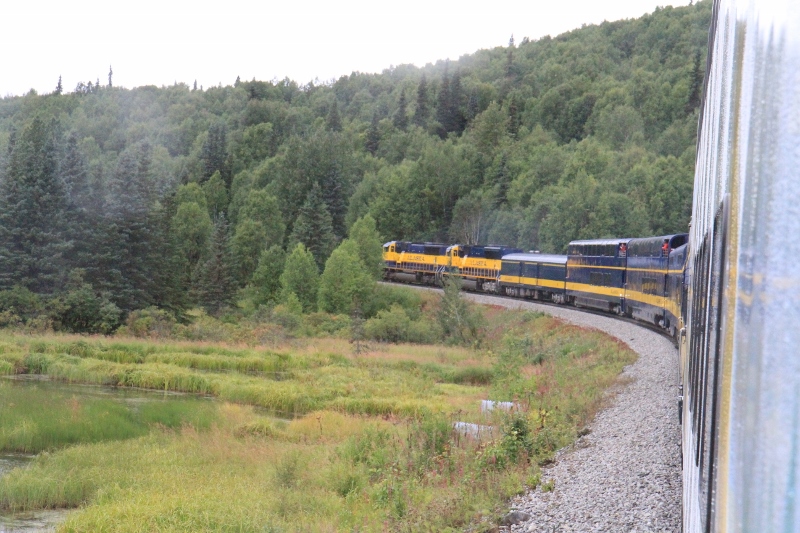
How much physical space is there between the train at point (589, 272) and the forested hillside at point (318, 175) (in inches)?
408

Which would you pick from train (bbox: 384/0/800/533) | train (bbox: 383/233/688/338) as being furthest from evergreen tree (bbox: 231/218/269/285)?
train (bbox: 384/0/800/533)

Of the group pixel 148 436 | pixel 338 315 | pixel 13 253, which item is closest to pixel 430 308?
pixel 338 315

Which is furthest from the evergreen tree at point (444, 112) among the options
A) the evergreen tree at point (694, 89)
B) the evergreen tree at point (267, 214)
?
the evergreen tree at point (267, 214)

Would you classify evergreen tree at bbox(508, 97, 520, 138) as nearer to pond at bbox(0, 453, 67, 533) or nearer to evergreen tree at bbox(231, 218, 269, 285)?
evergreen tree at bbox(231, 218, 269, 285)

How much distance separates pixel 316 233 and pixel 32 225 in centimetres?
3985

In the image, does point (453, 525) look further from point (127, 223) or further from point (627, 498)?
point (127, 223)

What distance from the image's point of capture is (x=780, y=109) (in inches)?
57.3

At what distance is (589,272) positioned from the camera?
40438 millimetres

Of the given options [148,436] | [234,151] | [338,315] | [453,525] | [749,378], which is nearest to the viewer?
[749,378]

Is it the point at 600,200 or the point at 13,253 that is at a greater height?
the point at 600,200

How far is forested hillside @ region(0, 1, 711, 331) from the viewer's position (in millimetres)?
55969

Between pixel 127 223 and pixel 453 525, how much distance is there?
49882mm

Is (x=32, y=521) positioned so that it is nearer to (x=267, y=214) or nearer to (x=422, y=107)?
(x=267, y=214)

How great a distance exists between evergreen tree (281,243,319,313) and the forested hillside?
0.20 meters
